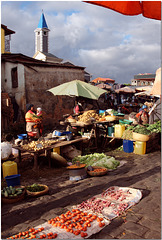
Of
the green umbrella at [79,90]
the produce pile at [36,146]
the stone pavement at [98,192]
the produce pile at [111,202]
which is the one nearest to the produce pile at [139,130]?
the green umbrella at [79,90]

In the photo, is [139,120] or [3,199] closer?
[3,199]

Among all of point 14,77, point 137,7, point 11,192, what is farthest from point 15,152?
point 14,77

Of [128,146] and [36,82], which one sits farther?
[36,82]

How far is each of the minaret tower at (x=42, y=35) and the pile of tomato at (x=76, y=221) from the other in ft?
133

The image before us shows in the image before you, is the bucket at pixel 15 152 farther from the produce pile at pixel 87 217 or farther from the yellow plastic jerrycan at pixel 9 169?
the produce pile at pixel 87 217

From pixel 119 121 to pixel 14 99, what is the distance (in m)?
8.30

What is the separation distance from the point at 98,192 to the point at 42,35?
40.3 metres

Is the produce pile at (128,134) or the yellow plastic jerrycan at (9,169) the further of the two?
the produce pile at (128,134)

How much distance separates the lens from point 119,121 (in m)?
10.9

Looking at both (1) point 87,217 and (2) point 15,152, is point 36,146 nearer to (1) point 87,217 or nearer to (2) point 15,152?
(2) point 15,152

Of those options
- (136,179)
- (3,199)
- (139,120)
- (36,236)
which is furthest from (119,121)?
(36,236)

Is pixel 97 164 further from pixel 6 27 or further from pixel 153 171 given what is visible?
pixel 6 27

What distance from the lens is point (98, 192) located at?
5.40m

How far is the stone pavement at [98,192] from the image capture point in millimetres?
3736
